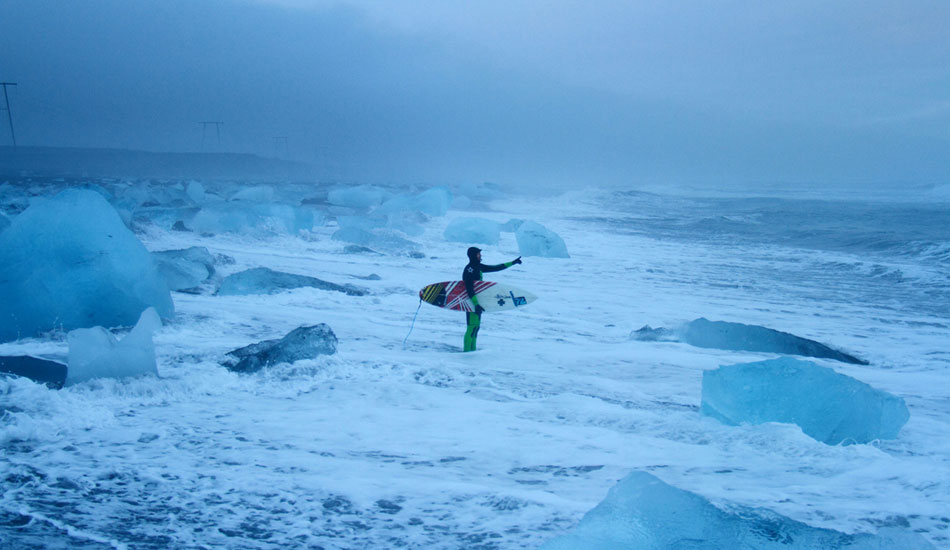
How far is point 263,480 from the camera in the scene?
298cm

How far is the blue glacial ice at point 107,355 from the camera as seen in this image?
4121 millimetres

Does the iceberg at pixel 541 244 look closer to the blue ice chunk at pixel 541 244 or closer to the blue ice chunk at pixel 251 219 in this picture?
the blue ice chunk at pixel 541 244

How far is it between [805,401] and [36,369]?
207 inches

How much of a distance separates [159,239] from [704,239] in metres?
14.8

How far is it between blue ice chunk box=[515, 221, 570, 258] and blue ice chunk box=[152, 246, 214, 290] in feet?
21.7

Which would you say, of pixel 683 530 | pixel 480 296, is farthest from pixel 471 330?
pixel 683 530

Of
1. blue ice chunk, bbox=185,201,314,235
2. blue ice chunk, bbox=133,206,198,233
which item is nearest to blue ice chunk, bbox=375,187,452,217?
blue ice chunk, bbox=185,201,314,235

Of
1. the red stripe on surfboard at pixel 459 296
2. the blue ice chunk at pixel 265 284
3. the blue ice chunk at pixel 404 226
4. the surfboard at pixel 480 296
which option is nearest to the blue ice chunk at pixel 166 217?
the blue ice chunk at pixel 404 226

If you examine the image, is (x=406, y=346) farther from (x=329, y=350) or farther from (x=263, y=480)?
(x=263, y=480)

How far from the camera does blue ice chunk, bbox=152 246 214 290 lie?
793cm

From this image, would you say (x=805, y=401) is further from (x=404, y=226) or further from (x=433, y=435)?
(x=404, y=226)

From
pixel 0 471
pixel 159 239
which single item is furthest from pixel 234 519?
pixel 159 239

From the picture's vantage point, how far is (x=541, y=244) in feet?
44.1

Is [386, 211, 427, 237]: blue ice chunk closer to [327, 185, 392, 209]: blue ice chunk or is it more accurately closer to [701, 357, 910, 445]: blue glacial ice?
[327, 185, 392, 209]: blue ice chunk
